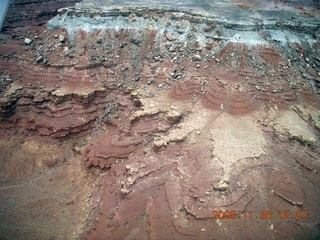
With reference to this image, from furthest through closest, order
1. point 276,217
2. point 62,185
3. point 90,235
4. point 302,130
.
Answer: point 62,185 < point 302,130 < point 90,235 < point 276,217

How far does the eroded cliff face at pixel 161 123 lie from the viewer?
349 inches

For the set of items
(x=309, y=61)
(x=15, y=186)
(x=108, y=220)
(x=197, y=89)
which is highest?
(x=309, y=61)

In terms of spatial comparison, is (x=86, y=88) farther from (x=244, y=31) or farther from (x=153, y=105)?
(x=244, y=31)

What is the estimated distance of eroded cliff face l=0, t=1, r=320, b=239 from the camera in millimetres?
8859

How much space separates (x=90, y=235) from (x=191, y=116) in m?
6.90

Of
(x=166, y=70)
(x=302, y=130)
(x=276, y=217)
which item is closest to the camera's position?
(x=276, y=217)

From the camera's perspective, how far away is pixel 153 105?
11773mm

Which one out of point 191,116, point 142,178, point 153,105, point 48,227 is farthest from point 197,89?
point 48,227
